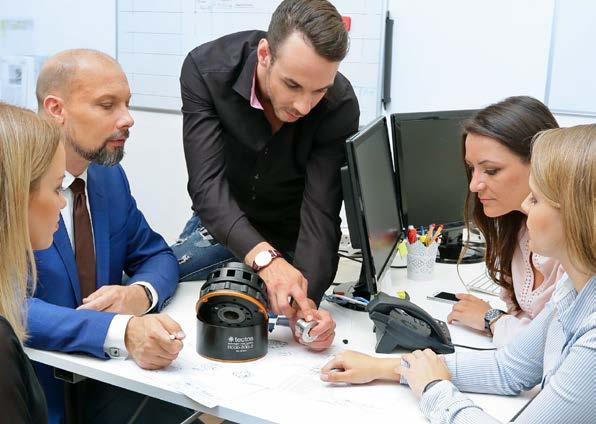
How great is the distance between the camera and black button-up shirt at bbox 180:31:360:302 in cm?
Result: 197

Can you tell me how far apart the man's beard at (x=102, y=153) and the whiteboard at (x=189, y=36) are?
1.90 meters

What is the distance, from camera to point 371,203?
184cm

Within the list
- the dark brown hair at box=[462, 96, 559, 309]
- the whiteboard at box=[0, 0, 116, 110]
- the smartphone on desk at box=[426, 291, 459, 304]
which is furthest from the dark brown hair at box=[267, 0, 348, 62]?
the whiteboard at box=[0, 0, 116, 110]

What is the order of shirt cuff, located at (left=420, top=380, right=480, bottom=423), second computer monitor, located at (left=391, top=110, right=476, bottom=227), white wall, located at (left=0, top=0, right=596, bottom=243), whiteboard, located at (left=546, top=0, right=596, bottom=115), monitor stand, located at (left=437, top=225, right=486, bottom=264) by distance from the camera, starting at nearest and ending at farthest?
shirt cuff, located at (left=420, top=380, right=480, bottom=423), second computer monitor, located at (left=391, top=110, right=476, bottom=227), monitor stand, located at (left=437, top=225, right=486, bottom=264), whiteboard, located at (left=546, top=0, right=596, bottom=115), white wall, located at (left=0, top=0, right=596, bottom=243)

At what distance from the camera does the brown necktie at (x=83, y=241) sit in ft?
6.04

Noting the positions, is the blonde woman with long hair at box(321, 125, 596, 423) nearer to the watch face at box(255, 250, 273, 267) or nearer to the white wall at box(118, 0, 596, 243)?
the watch face at box(255, 250, 273, 267)

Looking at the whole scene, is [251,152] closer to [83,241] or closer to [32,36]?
[83,241]

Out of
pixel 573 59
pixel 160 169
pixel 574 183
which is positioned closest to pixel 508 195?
pixel 574 183

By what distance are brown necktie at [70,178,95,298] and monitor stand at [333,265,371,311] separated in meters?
0.66

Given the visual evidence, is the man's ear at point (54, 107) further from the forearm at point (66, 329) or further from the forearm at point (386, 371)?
the forearm at point (386, 371)

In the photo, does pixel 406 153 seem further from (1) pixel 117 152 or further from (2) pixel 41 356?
(2) pixel 41 356

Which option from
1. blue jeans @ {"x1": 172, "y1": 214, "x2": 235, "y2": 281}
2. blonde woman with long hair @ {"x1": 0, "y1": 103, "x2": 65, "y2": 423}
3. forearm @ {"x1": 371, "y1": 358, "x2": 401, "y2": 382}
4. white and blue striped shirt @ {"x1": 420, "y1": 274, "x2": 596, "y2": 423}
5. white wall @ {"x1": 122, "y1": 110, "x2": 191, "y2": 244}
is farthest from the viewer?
white wall @ {"x1": 122, "y1": 110, "x2": 191, "y2": 244}

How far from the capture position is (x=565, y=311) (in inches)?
53.4

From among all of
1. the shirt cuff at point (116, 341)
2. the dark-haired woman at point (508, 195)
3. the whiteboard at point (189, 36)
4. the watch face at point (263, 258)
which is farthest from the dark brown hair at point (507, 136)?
the whiteboard at point (189, 36)
